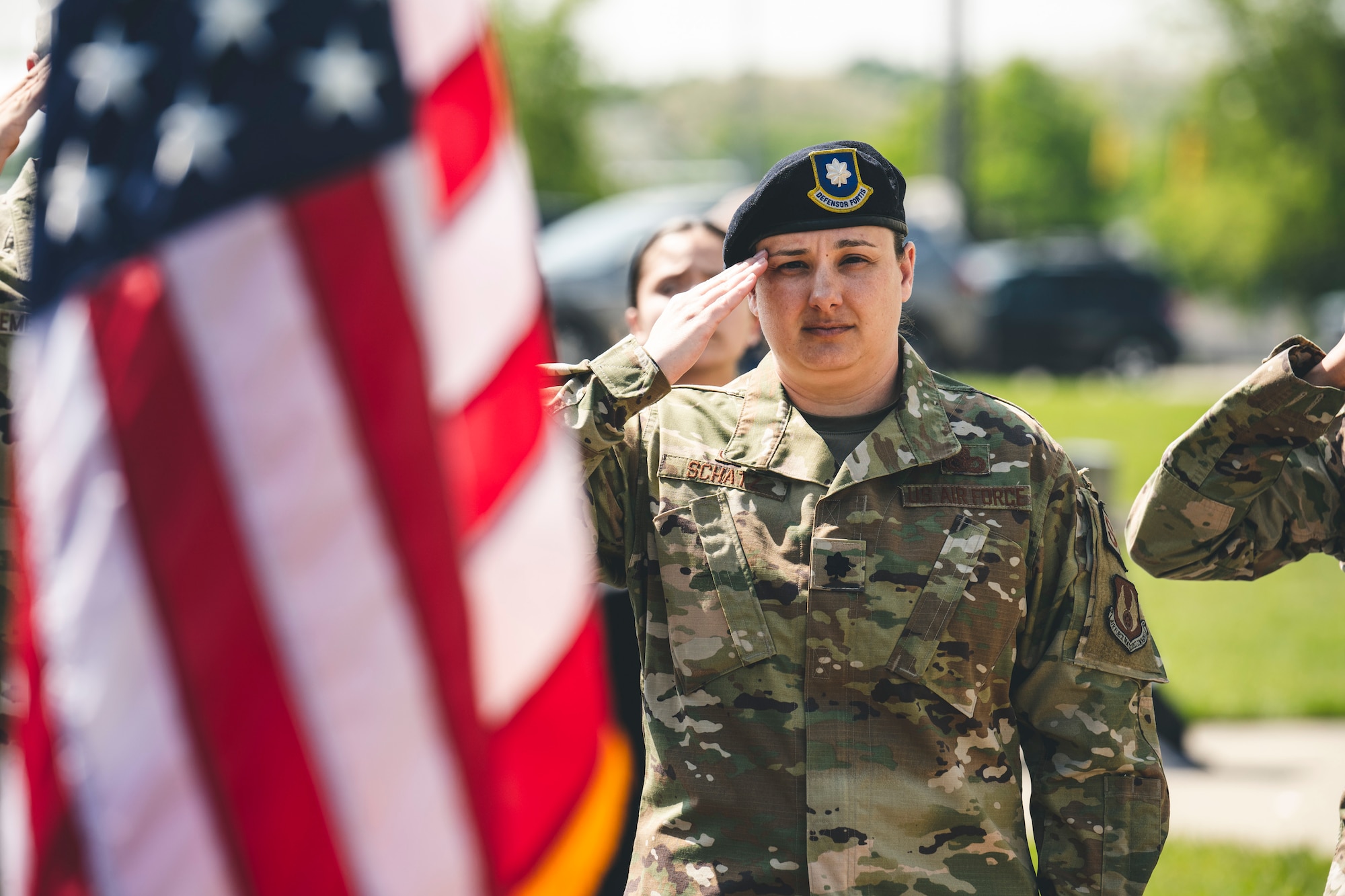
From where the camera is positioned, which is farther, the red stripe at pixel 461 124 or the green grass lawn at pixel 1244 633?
the green grass lawn at pixel 1244 633

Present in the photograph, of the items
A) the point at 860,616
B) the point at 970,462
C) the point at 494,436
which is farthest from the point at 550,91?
the point at 494,436

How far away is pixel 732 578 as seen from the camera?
2.63 metres

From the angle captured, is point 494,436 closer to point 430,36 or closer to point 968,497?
point 430,36

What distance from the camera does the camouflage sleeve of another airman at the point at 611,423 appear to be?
8.74 ft

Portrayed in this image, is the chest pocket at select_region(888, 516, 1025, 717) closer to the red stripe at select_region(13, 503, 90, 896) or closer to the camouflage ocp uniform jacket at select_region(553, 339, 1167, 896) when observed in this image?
the camouflage ocp uniform jacket at select_region(553, 339, 1167, 896)

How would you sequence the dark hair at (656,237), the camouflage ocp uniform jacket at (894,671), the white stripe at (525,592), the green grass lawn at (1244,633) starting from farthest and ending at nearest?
the green grass lawn at (1244,633)
the dark hair at (656,237)
the camouflage ocp uniform jacket at (894,671)
the white stripe at (525,592)

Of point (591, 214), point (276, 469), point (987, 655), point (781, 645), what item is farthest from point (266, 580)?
point (591, 214)

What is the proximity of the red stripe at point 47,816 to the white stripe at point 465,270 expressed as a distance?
0.63 meters

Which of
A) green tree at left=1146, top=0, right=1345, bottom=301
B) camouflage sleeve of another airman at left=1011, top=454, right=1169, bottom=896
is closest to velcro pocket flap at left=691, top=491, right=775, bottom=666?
camouflage sleeve of another airman at left=1011, top=454, right=1169, bottom=896

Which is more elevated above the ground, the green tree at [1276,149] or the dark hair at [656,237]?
the dark hair at [656,237]

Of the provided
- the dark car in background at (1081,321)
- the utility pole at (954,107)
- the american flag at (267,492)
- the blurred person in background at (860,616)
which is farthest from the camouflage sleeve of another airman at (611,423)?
the utility pole at (954,107)

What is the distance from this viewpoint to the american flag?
5.75 ft

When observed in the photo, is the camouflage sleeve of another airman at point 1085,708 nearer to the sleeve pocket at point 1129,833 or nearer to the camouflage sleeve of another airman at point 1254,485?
the sleeve pocket at point 1129,833

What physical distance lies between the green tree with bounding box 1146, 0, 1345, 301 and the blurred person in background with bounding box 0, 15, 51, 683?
34566 millimetres
